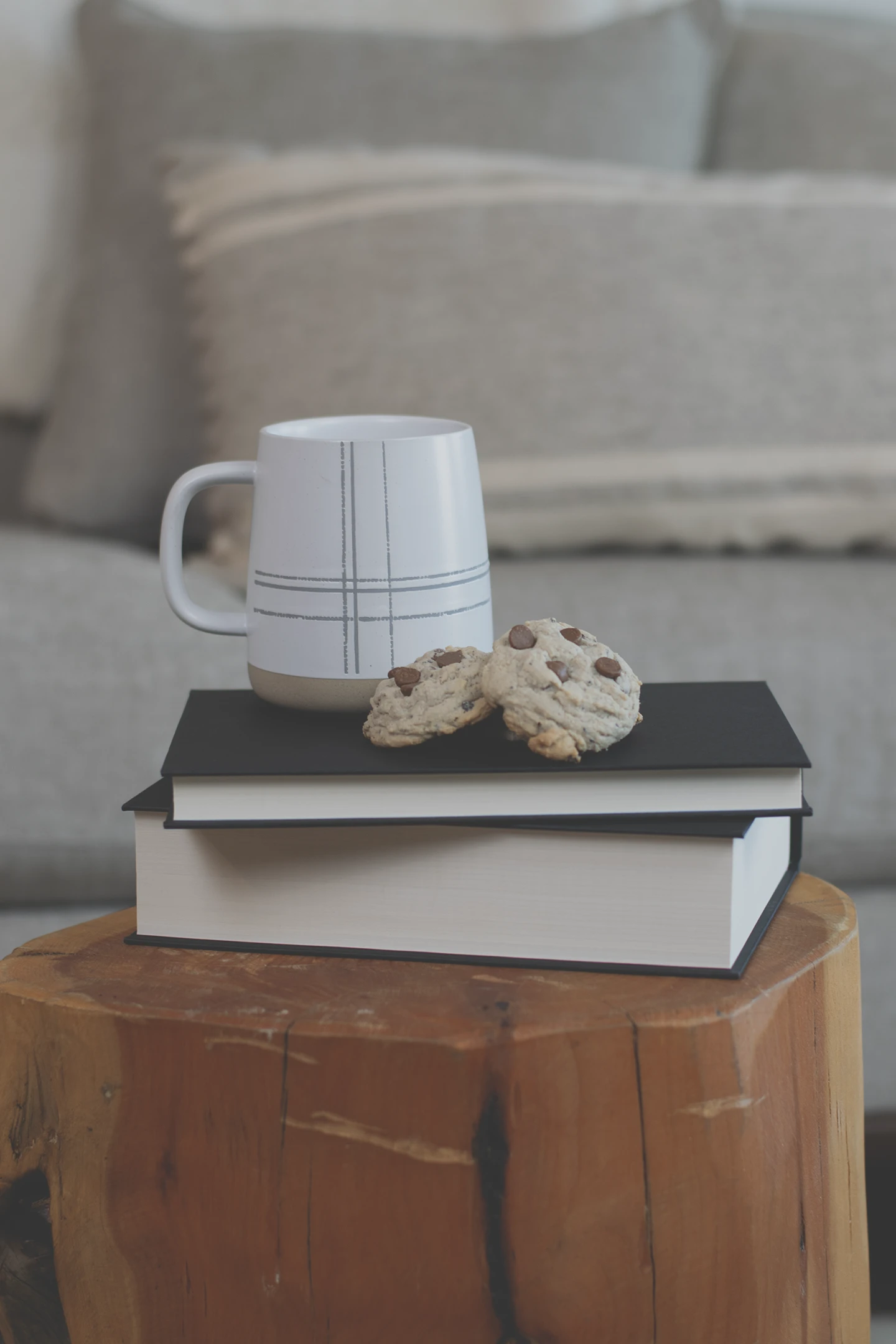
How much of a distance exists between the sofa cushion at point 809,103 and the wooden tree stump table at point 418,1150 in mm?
1248

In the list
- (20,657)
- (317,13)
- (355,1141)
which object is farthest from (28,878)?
(317,13)

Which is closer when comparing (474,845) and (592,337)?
(474,845)

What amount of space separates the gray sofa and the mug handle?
35 cm

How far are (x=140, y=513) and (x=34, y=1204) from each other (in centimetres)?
108

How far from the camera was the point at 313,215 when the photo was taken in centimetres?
131

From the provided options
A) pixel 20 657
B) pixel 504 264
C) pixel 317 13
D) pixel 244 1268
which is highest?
pixel 317 13

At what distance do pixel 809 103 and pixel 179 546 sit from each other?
1242mm

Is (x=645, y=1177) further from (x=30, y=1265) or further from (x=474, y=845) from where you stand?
(x=30, y=1265)

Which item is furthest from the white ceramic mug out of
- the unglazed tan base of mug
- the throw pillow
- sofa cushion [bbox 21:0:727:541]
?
sofa cushion [bbox 21:0:727:541]

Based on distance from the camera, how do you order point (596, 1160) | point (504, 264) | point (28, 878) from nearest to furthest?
point (596, 1160)
point (28, 878)
point (504, 264)

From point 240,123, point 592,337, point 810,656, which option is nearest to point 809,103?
point 592,337

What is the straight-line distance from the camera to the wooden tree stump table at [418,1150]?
49 cm

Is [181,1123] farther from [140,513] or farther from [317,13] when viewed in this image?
[317,13]

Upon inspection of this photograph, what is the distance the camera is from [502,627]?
1.03 m
